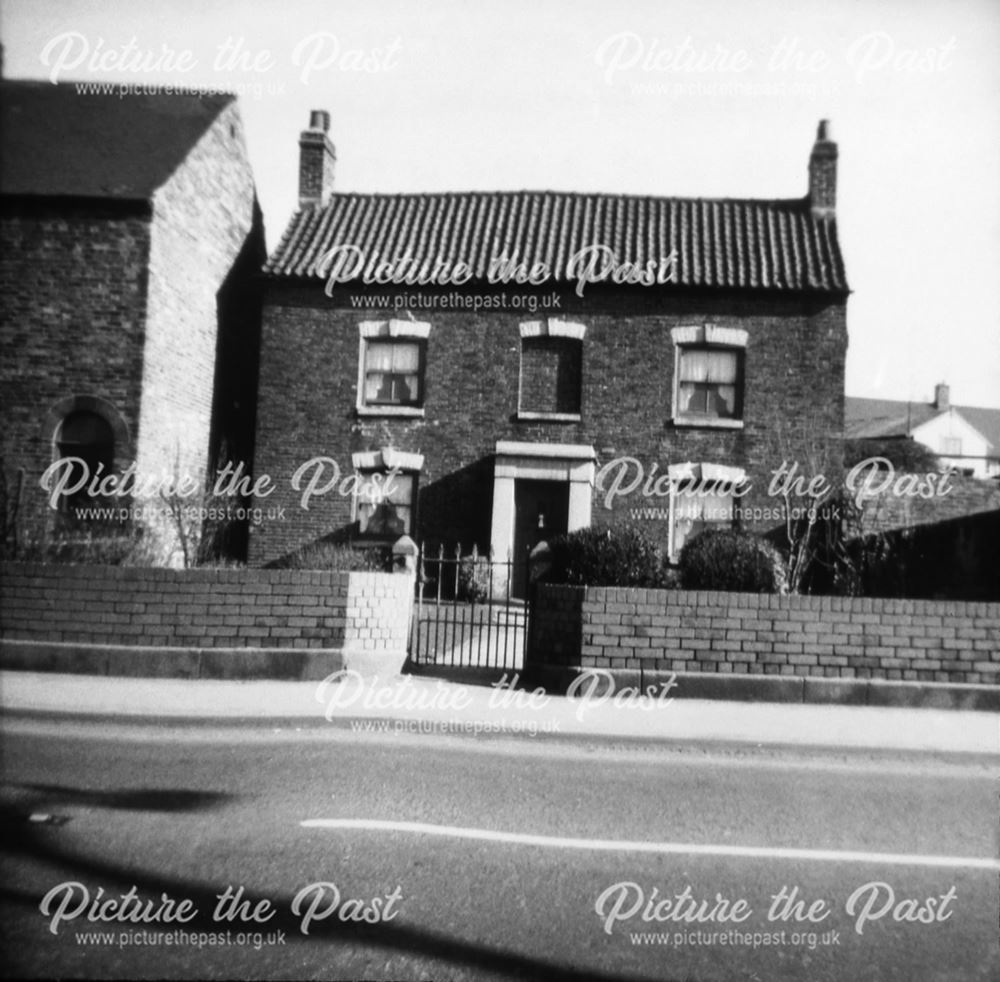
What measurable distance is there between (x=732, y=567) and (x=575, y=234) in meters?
11.8

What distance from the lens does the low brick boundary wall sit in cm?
780

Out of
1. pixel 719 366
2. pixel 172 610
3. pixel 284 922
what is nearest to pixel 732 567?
pixel 172 610

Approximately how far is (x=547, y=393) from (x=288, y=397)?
19.3 feet

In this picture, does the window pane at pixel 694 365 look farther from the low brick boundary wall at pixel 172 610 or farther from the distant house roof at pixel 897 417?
the distant house roof at pixel 897 417

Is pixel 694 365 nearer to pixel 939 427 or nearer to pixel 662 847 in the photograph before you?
pixel 662 847

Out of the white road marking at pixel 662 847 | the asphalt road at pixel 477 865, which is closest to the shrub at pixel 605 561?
the asphalt road at pixel 477 865

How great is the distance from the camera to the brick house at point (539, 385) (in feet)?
55.0

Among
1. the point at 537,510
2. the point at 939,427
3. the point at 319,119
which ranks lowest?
the point at 537,510

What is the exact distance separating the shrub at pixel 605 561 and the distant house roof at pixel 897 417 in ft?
133

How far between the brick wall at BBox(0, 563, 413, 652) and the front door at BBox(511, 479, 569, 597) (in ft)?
30.3

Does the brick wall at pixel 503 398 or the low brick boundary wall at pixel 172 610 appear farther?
the brick wall at pixel 503 398

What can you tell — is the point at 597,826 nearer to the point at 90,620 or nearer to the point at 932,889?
the point at 932,889

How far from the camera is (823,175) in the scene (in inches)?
713

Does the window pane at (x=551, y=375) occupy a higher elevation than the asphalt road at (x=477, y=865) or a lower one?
higher
